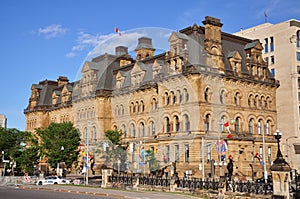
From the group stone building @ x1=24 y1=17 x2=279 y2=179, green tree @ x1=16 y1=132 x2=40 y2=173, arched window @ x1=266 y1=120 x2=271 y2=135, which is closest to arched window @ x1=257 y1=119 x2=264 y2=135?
stone building @ x1=24 y1=17 x2=279 y2=179

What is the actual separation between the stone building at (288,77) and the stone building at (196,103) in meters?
13.6

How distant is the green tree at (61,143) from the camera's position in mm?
63969

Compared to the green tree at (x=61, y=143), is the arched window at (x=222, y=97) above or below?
above

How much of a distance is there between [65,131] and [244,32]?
54684 mm

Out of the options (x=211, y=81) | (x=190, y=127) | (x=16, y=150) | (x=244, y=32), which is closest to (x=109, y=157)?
(x=190, y=127)

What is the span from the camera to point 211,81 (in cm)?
5834

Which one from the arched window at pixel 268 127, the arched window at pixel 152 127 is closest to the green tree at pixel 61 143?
the arched window at pixel 152 127

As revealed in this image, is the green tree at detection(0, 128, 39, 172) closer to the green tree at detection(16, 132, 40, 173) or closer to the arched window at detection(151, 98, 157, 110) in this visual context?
the green tree at detection(16, 132, 40, 173)

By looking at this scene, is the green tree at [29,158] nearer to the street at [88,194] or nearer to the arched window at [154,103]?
the arched window at [154,103]

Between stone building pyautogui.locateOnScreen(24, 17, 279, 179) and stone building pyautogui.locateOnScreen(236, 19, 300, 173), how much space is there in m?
13.6

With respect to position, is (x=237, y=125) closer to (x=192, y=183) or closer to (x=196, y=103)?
(x=196, y=103)

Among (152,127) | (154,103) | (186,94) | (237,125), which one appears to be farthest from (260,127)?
(154,103)

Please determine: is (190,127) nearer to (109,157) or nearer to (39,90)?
(109,157)

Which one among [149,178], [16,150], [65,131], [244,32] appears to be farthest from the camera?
[244,32]
